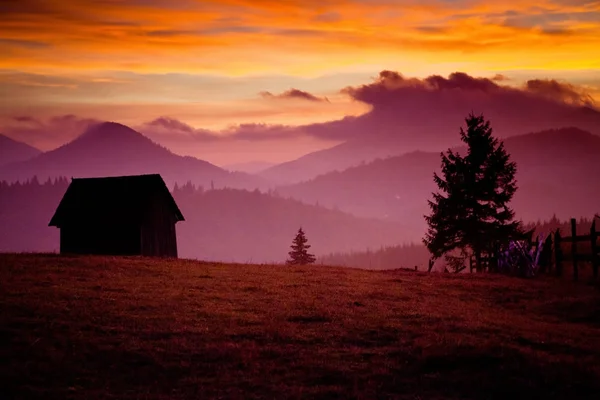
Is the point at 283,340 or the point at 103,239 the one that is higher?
the point at 103,239

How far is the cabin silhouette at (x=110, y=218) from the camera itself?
5412cm

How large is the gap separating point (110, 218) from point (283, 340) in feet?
116

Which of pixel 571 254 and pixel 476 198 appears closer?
pixel 571 254

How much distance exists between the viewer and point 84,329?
22484 mm

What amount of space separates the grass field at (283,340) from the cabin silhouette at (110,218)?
Answer: 18.3 meters

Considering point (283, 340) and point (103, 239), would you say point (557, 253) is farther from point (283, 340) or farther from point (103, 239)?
point (103, 239)

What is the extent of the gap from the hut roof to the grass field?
61.6ft

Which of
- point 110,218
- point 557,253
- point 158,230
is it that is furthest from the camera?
point 158,230

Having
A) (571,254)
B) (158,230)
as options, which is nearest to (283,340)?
(571,254)

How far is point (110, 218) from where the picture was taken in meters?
54.3

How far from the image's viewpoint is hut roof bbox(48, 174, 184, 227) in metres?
54.4

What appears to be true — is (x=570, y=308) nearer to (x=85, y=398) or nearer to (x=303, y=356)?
(x=303, y=356)

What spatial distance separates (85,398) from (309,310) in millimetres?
12344

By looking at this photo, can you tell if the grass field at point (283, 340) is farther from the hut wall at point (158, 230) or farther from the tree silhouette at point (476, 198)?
the tree silhouette at point (476, 198)
